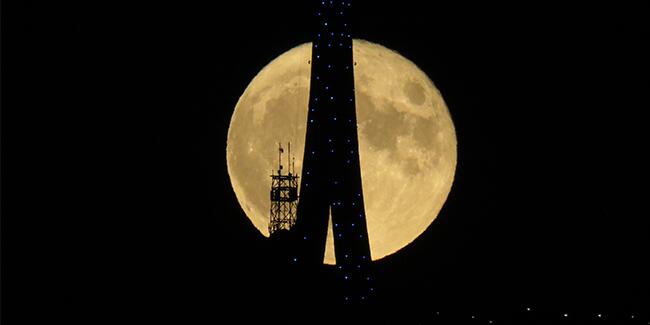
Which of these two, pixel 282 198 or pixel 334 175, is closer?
pixel 334 175

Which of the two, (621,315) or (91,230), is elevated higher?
(91,230)

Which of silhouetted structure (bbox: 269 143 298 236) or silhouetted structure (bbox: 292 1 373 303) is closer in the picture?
silhouetted structure (bbox: 292 1 373 303)

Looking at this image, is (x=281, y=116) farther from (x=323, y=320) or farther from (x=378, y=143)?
(x=323, y=320)

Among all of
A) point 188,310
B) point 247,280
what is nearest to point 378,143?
point 247,280
